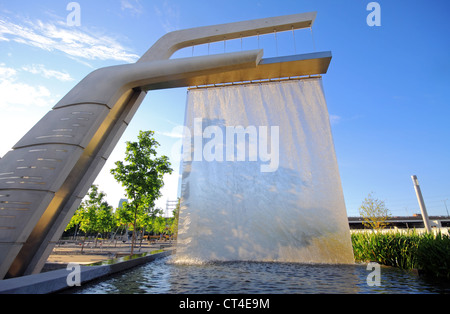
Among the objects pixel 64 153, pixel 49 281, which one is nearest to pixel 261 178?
pixel 64 153

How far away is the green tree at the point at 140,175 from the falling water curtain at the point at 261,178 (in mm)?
2492

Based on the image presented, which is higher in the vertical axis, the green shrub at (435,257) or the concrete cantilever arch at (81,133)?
the concrete cantilever arch at (81,133)

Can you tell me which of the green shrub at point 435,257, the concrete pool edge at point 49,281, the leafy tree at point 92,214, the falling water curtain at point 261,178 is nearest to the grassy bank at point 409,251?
the green shrub at point 435,257

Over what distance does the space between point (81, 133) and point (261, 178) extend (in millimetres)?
10871

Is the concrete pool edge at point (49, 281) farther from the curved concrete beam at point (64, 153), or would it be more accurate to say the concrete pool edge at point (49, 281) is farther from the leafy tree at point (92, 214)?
the leafy tree at point (92, 214)

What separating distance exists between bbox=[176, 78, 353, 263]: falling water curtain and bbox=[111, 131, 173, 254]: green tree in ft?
8.18

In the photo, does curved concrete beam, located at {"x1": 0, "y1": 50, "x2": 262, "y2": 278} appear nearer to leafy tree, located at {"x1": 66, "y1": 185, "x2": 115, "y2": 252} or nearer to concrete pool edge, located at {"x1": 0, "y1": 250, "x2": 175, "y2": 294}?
concrete pool edge, located at {"x1": 0, "y1": 250, "x2": 175, "y2": 294}

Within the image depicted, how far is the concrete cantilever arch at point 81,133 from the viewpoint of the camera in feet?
17.8

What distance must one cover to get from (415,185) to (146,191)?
58.3 ft

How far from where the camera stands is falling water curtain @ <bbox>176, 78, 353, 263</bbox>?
1331cm

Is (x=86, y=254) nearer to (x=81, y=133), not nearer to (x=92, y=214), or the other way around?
(x=92, y=214)

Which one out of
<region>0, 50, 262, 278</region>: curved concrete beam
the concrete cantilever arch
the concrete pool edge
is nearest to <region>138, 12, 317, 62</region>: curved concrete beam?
the concrete cantilever arch

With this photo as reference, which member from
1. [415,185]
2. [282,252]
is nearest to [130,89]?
[282,252]

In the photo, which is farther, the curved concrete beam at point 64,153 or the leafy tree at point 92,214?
the leafy tree at point 92,214
